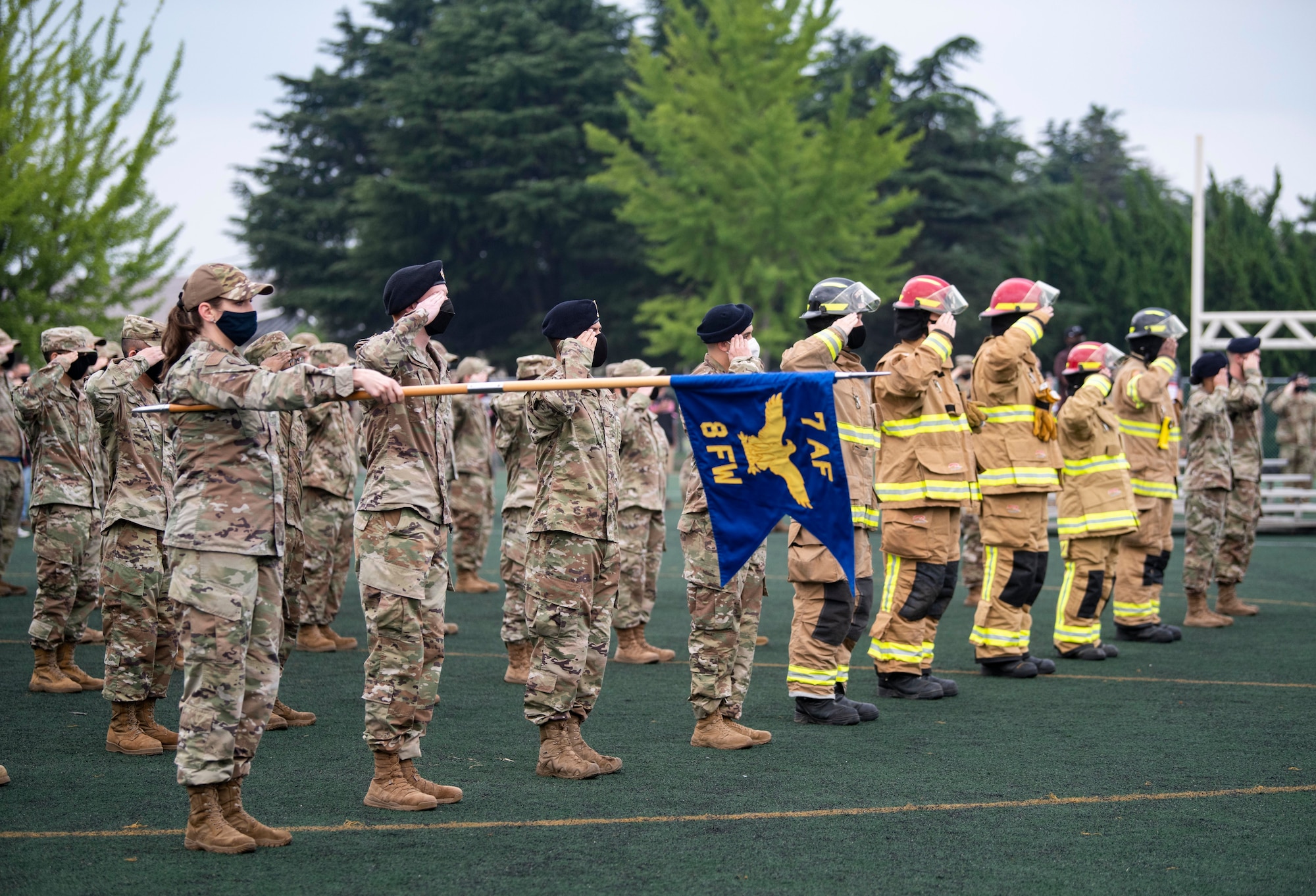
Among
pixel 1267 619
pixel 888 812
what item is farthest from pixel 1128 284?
pixel 888 812

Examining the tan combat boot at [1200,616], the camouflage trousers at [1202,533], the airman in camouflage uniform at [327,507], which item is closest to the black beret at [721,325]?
the airman in camouflage uniform at [327,507]

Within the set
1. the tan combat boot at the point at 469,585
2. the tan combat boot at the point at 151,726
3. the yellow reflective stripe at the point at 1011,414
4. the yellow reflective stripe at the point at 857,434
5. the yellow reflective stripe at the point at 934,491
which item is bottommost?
the tan combat boot at the point at 469,585

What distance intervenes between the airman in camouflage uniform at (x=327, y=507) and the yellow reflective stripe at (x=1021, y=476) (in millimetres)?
4660

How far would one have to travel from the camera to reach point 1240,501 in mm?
12078

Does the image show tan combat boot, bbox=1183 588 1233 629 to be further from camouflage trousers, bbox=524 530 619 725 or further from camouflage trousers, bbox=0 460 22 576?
camouflage trousers, bbox=0 460 22 576

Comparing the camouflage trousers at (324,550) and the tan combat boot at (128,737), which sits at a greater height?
the camouflage trousers at (324,550)

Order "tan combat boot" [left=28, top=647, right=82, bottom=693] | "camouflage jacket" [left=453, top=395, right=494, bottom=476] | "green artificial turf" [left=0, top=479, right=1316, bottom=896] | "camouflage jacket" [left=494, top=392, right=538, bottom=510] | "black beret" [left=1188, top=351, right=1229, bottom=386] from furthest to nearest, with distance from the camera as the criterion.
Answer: "camouflage jacket" [left=453, top=395, right=494, bottom=476] → "black beret" [left=1188, top=351, right=1229, bottom=386] → "camouflage jacket" [left=494, top=392, right=538, bottom=510] → "tan combat boot" [left=28, top=647, right=82, bottom=693] → "green artificial turf" [left=0, top=479, right=1316, bottom=896]

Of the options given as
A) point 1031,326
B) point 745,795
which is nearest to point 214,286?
point 745,795

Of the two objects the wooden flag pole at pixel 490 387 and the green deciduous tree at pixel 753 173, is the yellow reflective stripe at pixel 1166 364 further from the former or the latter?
the green deciduous tree at pixel 753 173

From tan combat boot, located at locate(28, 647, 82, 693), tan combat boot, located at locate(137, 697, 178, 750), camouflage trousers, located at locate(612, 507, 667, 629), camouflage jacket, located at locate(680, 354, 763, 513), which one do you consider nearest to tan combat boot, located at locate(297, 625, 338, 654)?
tan combat boot, located at locate(28, 647, 82, 693)

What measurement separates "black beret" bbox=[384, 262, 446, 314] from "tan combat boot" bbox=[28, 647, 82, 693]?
12.9ft

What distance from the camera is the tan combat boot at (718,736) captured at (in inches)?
264

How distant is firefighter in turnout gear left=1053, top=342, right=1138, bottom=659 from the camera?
31.6ft

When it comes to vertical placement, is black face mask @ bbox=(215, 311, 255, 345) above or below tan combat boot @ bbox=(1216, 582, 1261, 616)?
above
